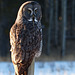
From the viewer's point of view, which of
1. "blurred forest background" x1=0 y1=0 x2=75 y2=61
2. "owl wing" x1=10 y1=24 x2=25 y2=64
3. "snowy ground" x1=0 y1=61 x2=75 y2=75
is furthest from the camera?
"blurred forest background" x1=0 y1=0 x2=75 y2=61

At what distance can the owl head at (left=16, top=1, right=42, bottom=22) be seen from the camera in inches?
58.1

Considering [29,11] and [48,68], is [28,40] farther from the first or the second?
[48,68]

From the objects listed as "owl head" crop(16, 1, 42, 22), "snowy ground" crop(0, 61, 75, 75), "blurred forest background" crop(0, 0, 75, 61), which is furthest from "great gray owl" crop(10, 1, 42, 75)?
"blurred forest background" crop(0, 0, 75, 61)

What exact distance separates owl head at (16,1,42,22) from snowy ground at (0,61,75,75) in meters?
1.05

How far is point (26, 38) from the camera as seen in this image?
4.73 ft

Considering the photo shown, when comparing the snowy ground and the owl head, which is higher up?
the owl head

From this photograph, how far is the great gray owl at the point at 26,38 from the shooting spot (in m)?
1.41

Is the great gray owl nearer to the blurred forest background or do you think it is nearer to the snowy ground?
the snowy ground

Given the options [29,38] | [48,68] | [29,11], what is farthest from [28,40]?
[48,68]

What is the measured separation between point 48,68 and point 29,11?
1276 mm

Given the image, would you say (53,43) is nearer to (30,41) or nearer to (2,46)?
(2,46)

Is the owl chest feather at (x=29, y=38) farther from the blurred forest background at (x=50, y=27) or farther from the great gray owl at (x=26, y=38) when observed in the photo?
the blurred forest background at (x=50, y=27)

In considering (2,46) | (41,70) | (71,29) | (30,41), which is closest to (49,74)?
(41,70)

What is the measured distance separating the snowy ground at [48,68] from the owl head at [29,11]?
105 cm
